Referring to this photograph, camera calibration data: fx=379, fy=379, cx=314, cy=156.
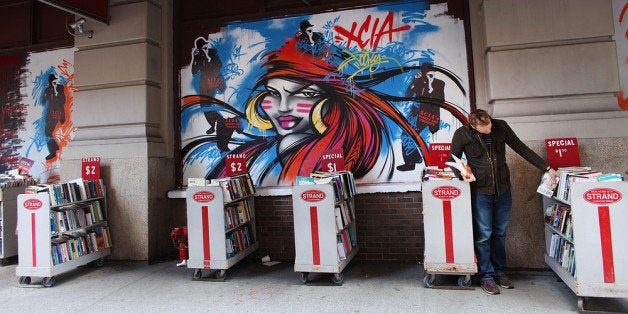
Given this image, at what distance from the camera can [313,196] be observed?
14.3 feet

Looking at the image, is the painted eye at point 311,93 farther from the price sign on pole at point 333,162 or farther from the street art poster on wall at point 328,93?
the price sign on pole at point 333,162

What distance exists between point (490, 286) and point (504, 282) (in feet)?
0.87

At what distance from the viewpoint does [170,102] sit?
609 cm

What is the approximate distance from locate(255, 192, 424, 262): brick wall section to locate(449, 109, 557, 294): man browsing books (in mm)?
1058

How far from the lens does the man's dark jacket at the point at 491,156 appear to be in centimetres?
402

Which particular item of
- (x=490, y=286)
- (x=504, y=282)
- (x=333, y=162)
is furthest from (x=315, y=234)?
(x=504, y=282)

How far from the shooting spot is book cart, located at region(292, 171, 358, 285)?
4.32m

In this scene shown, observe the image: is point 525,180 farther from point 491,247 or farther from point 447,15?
point 447,15

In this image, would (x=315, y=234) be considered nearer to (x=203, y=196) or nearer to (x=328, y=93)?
(x=203, y=196)

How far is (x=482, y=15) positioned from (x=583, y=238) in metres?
3.02

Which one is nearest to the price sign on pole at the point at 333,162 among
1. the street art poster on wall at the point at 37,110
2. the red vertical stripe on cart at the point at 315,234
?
the red vertical stripe on cart at the point at 315,234

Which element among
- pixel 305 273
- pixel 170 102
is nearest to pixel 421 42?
pixel 305 273

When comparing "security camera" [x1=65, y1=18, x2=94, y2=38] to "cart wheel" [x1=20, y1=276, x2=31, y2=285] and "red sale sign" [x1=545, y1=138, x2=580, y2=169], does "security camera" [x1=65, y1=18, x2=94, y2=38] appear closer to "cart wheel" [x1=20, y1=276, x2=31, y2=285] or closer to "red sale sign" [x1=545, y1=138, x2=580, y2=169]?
"cart wheel" [x1=20, y1=276, x2=31, y2=285]

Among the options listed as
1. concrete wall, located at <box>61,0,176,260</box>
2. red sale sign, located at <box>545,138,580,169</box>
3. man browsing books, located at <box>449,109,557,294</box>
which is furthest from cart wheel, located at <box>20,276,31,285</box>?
red sale sign, located at <box>545,138,580,169</box>
